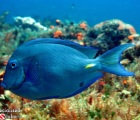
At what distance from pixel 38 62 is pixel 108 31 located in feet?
28.0

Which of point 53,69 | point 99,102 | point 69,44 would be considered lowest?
point 99,102

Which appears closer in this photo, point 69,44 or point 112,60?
point 112,60

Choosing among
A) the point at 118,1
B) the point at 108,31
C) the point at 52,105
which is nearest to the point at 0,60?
the point at 52,105

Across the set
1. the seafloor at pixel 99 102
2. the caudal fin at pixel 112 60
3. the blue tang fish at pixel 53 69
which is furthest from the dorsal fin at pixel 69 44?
the seafloor at pixel 99 102

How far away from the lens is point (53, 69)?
7.30 feet

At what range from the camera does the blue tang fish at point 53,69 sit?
219cm

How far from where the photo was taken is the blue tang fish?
7.19 feet

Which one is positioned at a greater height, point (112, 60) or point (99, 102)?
point (112, 60)

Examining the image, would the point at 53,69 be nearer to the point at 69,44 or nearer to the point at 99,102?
the point at 69,44

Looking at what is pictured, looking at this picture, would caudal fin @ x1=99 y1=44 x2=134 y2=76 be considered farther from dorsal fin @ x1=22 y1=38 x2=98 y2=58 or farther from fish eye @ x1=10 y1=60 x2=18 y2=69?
fish eye @ x1=10 y1=60 x2=18 y2=69

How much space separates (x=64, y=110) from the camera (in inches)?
162

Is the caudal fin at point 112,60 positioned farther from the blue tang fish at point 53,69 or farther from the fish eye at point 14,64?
the fish eye at point 14,64

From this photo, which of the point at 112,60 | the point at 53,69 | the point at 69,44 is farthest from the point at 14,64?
the point at 112,60

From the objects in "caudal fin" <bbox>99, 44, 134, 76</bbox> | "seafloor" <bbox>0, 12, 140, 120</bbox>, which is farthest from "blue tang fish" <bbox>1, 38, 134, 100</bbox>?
"seafloor" <bbox>0, 12, 140, 120</bbox>
